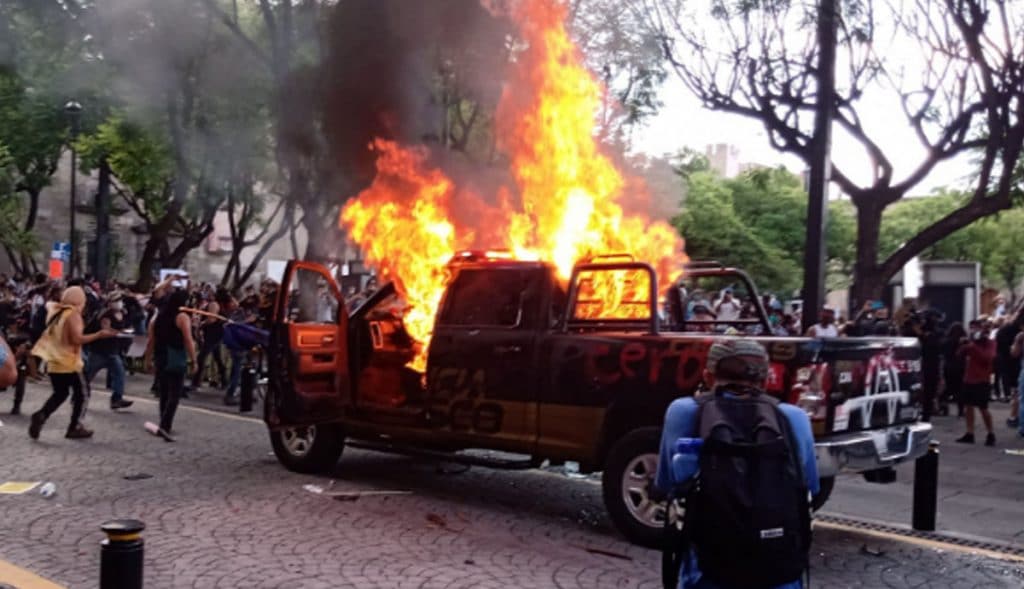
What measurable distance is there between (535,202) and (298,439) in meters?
3.15

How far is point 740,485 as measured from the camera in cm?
285

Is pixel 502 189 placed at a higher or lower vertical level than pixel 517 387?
higher

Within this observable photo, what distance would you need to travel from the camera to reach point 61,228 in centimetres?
3519

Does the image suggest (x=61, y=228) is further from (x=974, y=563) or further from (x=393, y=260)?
(x=974, y=563)

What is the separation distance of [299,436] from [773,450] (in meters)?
5.80

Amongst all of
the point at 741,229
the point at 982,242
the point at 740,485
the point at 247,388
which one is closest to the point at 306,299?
the point at 247,388

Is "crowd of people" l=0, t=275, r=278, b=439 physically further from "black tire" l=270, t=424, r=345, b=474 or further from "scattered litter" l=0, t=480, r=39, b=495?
"black tire" l=270, t=424, r=345, b=474

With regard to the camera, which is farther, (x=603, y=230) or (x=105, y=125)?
(x=105, y=125)

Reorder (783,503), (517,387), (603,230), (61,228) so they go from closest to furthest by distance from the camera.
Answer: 1. (783,503)
2. (517,387)
3. (603,230)
4. (61,228)

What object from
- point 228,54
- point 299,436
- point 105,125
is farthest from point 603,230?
point 105,125

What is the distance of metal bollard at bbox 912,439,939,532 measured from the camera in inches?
253

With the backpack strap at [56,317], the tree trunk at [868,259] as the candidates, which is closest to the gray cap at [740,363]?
the backpack strap at [56,317]

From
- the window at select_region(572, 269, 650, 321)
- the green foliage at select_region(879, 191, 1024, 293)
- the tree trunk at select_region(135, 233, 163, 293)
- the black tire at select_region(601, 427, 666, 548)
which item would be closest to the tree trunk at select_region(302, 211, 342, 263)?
the window at select_region(572, 269, 650, 321)

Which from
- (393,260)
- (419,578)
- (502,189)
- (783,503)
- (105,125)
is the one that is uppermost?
(105,125)
